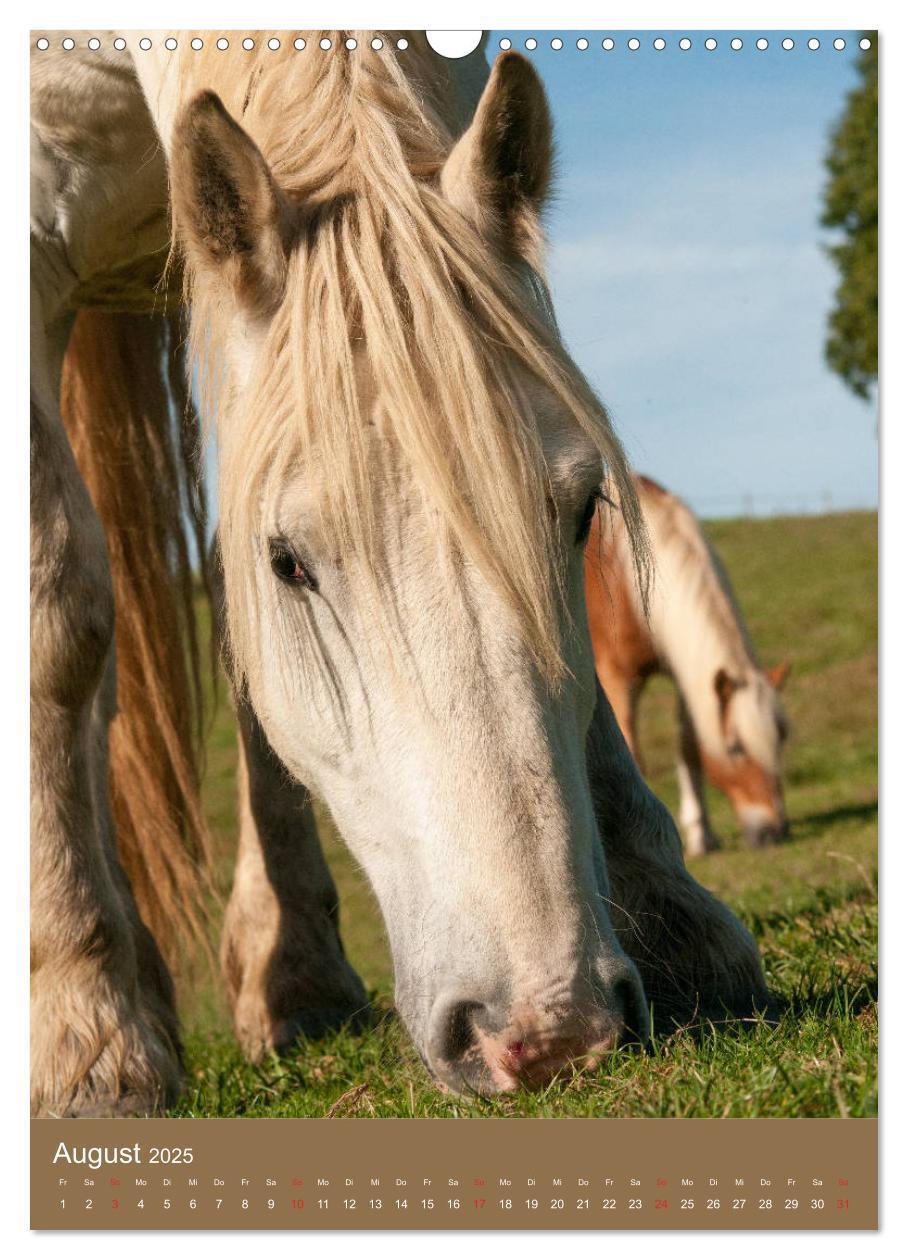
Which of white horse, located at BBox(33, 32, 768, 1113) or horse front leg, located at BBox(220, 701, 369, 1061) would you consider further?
horse front leg, located at BBox(220, 701, 369, 1061)

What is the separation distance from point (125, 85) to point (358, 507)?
1603 millimetres

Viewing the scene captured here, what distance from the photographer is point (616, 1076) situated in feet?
7.51

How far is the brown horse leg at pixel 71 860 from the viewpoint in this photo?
3.02 m

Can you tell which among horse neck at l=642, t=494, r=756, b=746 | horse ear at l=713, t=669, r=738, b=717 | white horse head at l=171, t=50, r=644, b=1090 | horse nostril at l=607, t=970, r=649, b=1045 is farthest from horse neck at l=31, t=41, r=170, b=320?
horse ear at l=713, t=669, r=738, b=717

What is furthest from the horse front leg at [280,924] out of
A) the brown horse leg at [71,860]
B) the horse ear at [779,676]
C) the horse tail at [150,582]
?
the horse ear at [779,676]

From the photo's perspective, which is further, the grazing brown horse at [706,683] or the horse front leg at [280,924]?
the grazing brown horse at [706,683]

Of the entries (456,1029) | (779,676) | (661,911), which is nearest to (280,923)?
(661,911)

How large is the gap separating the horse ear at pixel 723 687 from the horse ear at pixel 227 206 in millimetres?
8783

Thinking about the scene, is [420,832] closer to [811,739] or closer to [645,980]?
[645,980]

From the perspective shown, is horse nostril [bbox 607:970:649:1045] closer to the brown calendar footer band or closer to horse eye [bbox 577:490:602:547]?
the brown calendar footer band

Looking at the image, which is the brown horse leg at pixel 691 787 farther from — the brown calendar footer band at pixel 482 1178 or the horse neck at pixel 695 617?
the brown calendar footer band at pixel 482 1178

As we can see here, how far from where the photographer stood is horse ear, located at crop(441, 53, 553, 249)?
2.51m

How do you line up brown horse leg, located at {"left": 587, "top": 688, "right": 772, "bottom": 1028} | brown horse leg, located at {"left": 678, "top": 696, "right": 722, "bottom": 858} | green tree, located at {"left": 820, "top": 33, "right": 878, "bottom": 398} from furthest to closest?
1. brown horse leg, located at {"left": 678, "top": 696, "right": 722, "bottom": 858}
2. brown horse leg, located at {"left": 587, "top": 688, "right": 772, "bottom": 1028}
3. green tree, located at {"left": 820, "top": 33, "right": 878, "bottom": 398}

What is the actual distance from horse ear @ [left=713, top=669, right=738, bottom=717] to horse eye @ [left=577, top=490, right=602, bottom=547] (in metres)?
8.58
